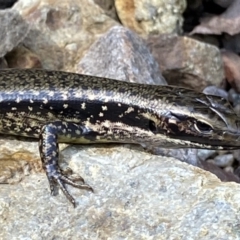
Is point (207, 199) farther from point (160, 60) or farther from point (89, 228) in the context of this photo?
point (160, 60)

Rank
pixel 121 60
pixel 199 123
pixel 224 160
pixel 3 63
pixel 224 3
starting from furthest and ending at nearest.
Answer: pixel 224 3 → pixel 224 160 → pixel 3 63 → pixel 121 60 → pixel 199 123

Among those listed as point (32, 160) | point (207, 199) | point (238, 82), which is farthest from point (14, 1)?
point (207, 199)

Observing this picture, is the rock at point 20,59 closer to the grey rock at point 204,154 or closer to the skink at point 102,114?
the skink at point 102,114

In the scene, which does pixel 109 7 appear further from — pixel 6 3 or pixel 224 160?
pixel 224 160

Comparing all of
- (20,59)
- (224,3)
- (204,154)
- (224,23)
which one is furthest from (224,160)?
(20,59)

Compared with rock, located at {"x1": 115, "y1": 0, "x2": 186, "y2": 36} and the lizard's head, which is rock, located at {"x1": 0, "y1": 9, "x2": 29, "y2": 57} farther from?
the lizard's head

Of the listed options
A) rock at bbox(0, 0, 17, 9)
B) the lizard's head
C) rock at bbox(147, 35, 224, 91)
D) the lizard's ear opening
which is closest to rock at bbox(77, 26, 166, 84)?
Answer: rock at bbox(147, 35, 224, 91)

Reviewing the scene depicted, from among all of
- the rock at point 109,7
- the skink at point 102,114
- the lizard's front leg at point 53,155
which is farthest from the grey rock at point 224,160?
the rock at point 109,7
